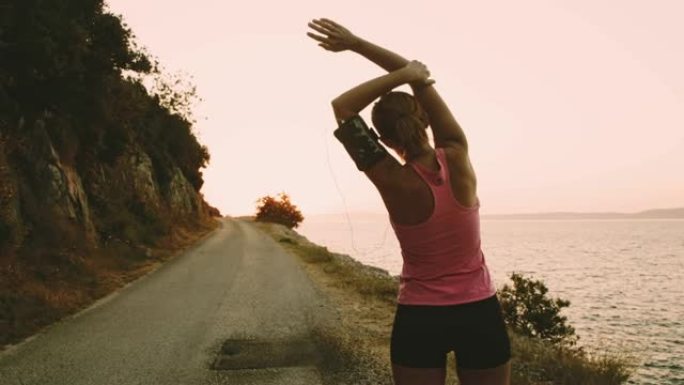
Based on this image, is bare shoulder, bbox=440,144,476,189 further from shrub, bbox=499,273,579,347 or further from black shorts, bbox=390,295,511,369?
shrub, bbox=499,273,579,347

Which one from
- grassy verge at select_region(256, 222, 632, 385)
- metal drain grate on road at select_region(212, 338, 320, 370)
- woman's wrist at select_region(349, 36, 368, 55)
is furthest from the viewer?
metal drain grate on road at select_region(212, 338, 320, 370)

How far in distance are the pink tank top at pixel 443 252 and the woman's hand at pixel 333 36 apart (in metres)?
0.61

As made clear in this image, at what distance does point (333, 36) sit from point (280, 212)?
8894cm

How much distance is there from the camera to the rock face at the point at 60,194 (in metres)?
12.7

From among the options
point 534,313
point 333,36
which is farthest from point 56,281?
point 534,313

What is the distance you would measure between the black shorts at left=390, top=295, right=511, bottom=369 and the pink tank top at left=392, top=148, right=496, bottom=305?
1.8 inches

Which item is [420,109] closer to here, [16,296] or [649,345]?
[16,296]

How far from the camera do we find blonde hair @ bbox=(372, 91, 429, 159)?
2229 mm

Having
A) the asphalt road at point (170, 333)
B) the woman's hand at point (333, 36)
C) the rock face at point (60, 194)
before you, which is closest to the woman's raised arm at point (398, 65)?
the woman's hand at point (333, 36)

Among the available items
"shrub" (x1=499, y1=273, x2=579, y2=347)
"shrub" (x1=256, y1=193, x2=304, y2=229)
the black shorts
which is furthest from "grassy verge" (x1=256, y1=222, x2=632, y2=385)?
"shrub" (x1=256, y1=193, x2=304, y2=229)

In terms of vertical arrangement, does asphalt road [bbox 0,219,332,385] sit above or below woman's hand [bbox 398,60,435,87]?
below

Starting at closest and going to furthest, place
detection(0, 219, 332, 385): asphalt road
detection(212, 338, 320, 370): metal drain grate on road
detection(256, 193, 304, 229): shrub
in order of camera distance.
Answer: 1. detection(0, 219, 332, 385): asphalt road
2. detection(212, 338, 320, 370): metal drain grate on road
3. detection(256, 193, 304, 229): shrub

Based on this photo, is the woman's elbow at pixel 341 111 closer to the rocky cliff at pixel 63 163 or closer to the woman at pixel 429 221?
the woman at pixel 429 221

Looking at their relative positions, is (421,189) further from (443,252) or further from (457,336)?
(457,336)
